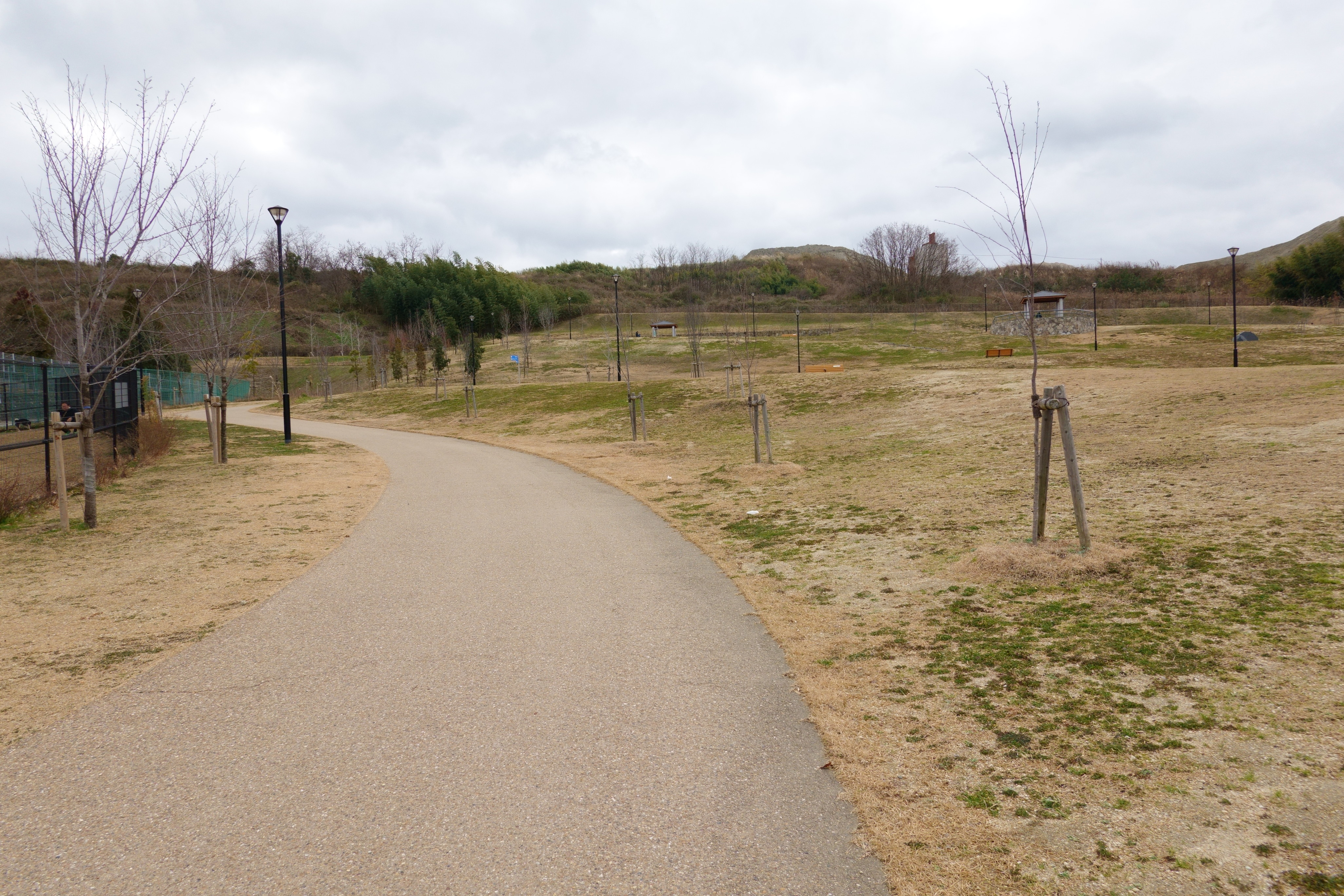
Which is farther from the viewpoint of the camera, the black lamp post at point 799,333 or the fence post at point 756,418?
the black lamp post at point 799,333

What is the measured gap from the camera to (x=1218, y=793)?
10.2 feet

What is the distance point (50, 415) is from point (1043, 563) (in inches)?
621

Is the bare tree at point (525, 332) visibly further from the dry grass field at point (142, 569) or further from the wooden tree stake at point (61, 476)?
the wooden tree stake at point (61, 476)

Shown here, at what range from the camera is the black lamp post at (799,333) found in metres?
48.0

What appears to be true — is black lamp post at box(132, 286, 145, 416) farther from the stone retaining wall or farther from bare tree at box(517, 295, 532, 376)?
the stone retaining wall

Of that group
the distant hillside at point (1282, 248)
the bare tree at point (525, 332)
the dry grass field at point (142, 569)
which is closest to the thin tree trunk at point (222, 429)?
the dry grass field at point (142, 569)

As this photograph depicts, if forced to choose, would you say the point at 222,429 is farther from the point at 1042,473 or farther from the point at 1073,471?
the point at 1073,471

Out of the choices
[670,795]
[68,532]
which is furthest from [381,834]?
[68,532]

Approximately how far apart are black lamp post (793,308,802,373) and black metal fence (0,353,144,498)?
27787mm

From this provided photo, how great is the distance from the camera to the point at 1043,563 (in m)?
6.39

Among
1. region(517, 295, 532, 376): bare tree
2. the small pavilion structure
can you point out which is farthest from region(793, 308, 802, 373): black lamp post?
region(517, 295, 532, 376): bare tree

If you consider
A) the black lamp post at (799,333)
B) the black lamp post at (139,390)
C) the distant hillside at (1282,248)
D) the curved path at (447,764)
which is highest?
the distant hillside at (1282,248)

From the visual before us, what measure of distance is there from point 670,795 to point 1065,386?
69.5 feet

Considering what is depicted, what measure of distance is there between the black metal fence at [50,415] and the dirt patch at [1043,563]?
13074mm
